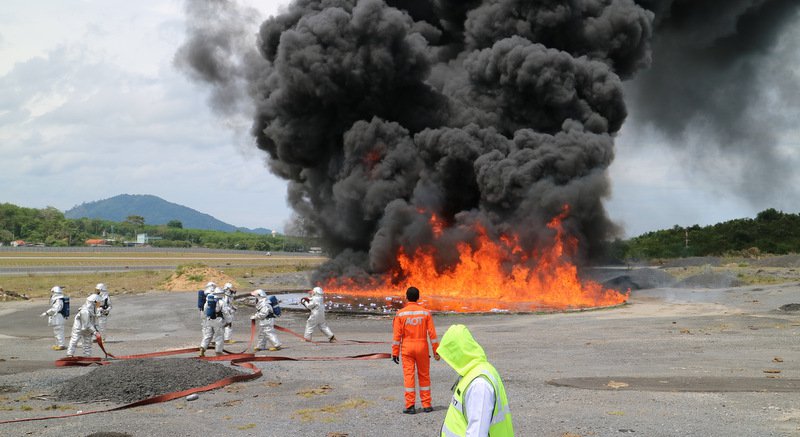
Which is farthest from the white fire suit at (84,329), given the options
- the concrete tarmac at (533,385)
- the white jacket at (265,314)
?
the white jacket at (265,314)

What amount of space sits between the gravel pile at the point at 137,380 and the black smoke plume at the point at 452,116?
67.8 feet

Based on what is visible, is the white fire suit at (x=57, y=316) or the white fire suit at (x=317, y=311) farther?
the white fire suit at (x=317, y=311)

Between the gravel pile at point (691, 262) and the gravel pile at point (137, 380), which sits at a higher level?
the gravel pile at point (691, 262)

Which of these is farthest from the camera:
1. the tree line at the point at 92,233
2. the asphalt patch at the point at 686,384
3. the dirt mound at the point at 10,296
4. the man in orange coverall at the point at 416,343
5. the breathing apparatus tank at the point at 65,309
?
the tree line at the point at 92,233

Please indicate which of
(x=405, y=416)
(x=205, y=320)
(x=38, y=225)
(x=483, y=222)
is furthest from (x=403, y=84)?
(x=38, y=225)

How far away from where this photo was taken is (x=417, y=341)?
28.6 ft

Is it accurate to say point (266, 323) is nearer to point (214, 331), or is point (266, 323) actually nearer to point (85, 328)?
point (214, 331)

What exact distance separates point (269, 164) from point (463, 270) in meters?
19.1

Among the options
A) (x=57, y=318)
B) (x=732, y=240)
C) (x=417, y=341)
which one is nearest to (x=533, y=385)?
(x=417, y=341)

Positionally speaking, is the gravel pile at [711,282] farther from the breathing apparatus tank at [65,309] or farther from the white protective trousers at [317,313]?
the breathing apparatus tank at [65,309]

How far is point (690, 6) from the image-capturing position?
3800cm

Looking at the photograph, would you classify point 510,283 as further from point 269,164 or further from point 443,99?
point 269,164

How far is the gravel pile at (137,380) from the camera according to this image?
9.91 m

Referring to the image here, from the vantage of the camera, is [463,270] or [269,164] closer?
[463,270]
